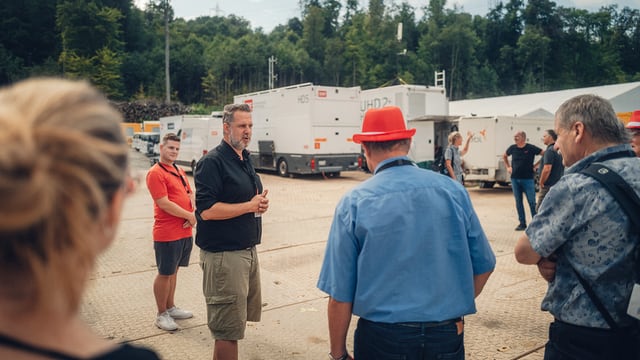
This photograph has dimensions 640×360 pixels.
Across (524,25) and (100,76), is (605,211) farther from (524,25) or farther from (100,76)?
(524,25)

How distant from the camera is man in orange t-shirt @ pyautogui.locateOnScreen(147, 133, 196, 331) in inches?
185

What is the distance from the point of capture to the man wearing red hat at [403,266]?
219 centimetres

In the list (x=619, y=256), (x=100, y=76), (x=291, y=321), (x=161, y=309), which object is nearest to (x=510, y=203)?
(x=291, y=321)

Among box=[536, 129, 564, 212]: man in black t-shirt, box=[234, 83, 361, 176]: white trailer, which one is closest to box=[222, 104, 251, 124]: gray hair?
box=[536, 129, 564, 212]: man in black t-shirt

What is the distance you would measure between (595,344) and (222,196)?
2.53 meters

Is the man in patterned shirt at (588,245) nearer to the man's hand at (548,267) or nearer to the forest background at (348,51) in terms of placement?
the man's hand at (548,267)

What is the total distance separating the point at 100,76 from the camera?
2440 inches

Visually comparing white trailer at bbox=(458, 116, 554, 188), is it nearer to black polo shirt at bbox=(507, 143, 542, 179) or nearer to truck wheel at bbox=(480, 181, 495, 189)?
truck wheel at bbox=(480, 181, 495, 189)

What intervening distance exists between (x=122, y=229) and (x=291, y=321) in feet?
19.8

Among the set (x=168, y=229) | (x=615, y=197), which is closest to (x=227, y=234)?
(x=168, y=229)

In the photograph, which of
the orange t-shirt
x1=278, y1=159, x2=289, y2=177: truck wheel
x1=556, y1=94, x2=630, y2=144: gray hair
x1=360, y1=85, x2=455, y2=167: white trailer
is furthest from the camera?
x1=278, y1=159, x2=289, y2=177: truck wheel

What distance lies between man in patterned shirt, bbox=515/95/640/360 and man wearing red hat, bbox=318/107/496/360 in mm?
355

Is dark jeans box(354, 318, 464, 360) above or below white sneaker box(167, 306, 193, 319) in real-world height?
above

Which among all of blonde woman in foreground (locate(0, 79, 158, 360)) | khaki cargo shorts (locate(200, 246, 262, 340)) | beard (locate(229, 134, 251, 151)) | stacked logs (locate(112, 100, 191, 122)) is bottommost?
khaki cargo shorts (locate(200, 246, 262, 340))
